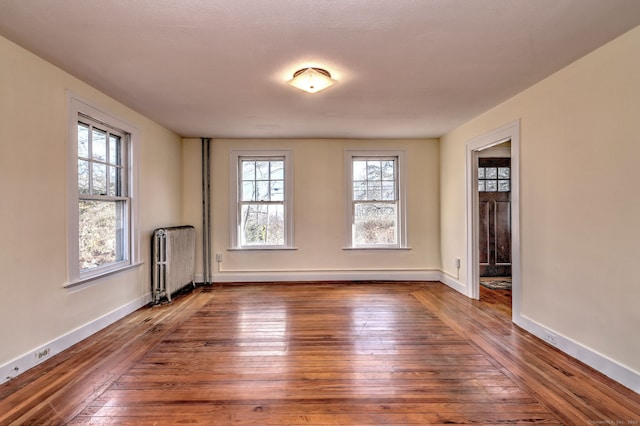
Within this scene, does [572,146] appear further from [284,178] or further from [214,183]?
[214,183]

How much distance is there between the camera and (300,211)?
194 inches

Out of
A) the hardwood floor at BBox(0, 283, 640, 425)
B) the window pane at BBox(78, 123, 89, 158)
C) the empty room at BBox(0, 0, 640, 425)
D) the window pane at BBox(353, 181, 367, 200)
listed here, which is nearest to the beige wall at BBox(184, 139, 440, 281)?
the window pane at BBox(353, 181, 367, 200)

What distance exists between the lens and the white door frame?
9.89 feet

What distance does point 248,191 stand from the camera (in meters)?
4.94

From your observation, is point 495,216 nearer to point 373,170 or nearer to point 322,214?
point 373,170

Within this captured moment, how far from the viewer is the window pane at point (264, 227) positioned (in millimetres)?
4953

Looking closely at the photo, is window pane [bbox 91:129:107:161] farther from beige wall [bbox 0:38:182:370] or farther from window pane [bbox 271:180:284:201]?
window pane [bbox 271:180:284:201]

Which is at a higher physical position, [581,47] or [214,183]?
[581,47]

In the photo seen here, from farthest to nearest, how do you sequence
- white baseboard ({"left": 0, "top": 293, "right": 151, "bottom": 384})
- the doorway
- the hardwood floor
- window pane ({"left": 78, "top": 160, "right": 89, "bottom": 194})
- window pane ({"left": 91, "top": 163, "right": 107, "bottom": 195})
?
the doorway
window pane ({"left": 91, "top": 163, "right": 107, "bottom": 195})
window pane ({"left": 78, "top": 160, "right": 89, "bottom": 194})
white baseboard ({"left": 0, "top": 293, "right": 151, "bottom": 384})
the hardwood floor

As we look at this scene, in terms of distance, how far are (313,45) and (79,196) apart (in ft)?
8.28

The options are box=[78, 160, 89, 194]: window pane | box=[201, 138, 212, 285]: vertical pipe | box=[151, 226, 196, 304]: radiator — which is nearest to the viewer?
box=[78, 160, 89, 194]: window pane

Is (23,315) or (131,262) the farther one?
(131,262)

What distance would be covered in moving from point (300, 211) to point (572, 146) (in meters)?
3.53

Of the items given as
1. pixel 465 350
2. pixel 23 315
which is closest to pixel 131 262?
pixel 23 315
